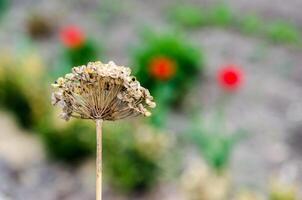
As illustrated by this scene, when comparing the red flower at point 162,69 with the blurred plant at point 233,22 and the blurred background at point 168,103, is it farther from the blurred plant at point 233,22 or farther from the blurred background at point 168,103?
the blurred plant at point 233,22

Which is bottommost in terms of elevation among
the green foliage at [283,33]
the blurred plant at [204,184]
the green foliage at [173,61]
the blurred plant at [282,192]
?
the blurred plant at [282,192]

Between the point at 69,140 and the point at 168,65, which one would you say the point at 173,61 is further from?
the point at 69,140

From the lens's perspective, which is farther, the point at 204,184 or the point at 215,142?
the point at 215,142

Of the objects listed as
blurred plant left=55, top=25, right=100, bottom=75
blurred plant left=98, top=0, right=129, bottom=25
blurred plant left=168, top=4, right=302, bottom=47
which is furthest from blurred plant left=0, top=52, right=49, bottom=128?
blurred plant left=168, top=4, right=302, bottom=47

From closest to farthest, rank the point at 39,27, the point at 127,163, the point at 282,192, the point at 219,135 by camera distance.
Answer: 1. the point at 282,192
2. the point at 127,163
3. the point at 219,135
4. the point at 39,27

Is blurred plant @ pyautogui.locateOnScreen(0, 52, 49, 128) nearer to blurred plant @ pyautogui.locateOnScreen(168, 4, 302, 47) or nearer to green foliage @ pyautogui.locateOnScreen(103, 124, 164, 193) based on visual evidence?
green foliage @ pyautogui.locateOnScreen(103, 124, 164, 193)

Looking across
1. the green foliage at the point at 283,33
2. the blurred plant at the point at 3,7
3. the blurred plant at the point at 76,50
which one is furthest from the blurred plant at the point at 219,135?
the blurred plant at the point at 3,7

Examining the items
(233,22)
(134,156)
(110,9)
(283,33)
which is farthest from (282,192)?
(110,9)
